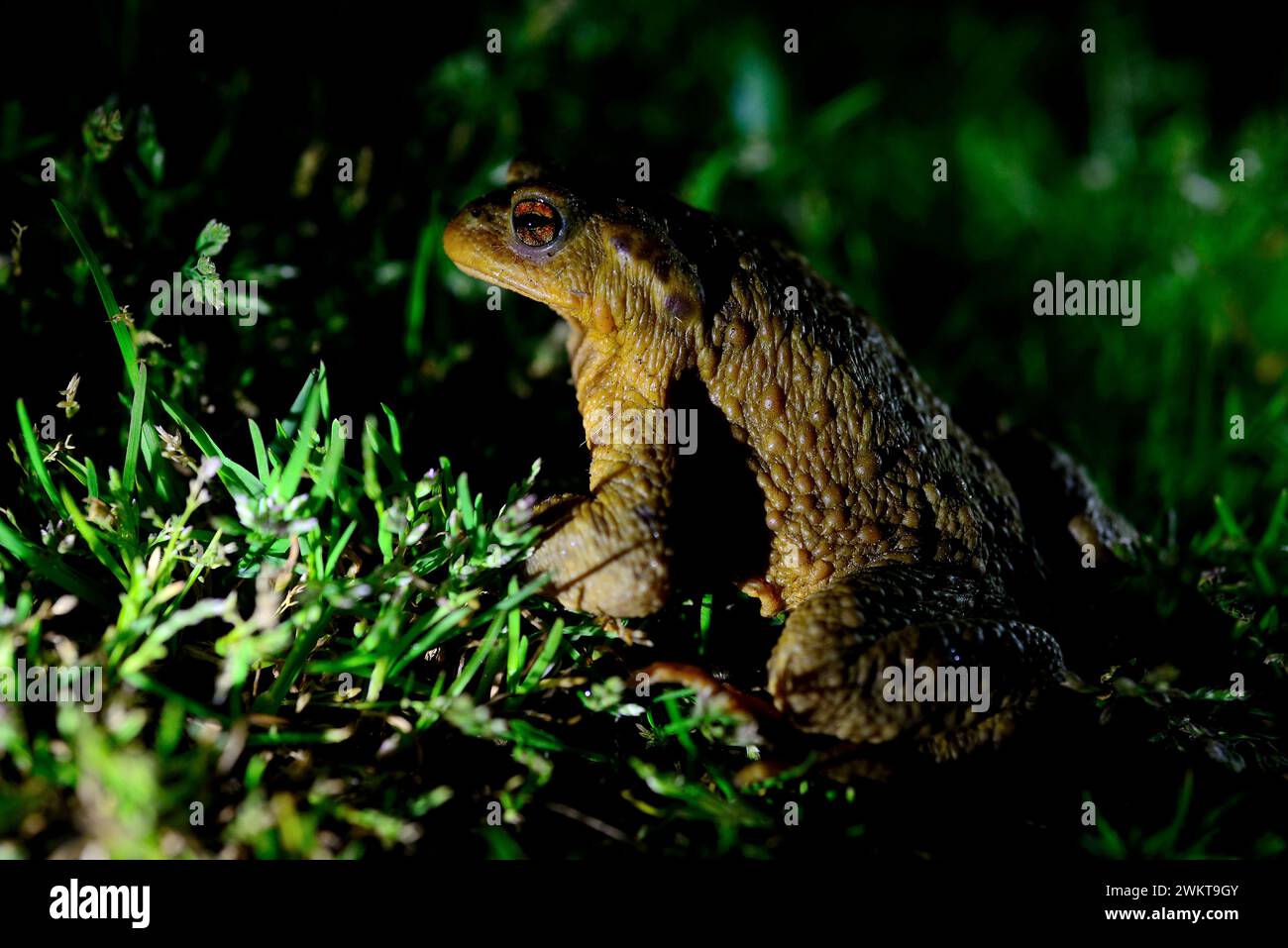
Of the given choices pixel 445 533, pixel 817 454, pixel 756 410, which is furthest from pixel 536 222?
pixel 817 454

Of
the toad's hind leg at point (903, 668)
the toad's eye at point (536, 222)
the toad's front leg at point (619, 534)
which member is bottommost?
the toad's hind leg at point (903, 668)

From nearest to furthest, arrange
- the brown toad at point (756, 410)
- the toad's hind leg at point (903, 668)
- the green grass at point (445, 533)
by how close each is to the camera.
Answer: the green grass at point (445, 533)
the toad's hind leg at point (903, 668)
the brown toad at point (756, 410)

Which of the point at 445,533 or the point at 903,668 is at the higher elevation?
the point at 445,533

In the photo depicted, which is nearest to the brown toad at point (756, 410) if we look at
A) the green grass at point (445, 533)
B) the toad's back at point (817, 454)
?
the toad's back at point (817, 454)

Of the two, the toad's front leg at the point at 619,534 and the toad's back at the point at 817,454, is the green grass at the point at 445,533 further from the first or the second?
the toad's back at the point at 817,454

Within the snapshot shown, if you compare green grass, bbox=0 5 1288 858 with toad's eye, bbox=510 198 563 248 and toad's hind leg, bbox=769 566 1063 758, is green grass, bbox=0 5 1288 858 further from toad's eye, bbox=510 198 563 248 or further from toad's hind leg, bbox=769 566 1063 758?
toad's eye, bbox=510 198 563 248

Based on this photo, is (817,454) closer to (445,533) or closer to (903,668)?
(903,668)
